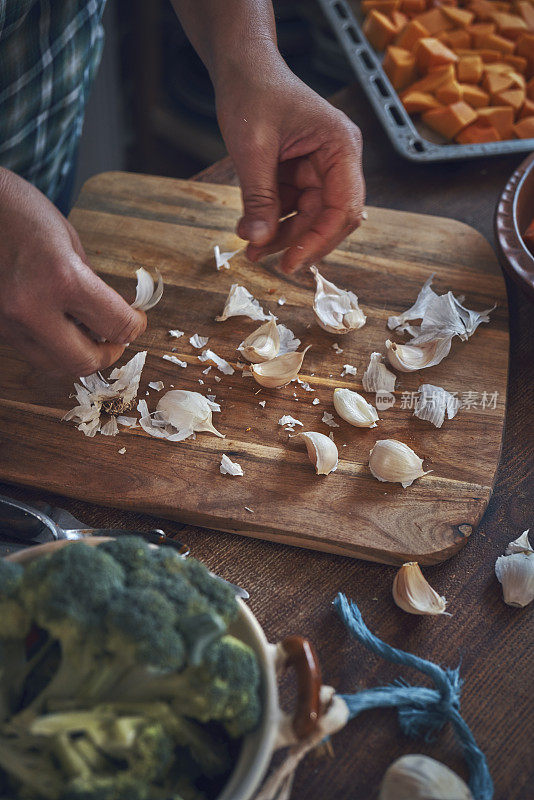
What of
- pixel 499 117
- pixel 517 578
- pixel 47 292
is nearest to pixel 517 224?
pixel 499 117

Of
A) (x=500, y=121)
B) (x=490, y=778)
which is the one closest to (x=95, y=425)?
(x=490, y=778)

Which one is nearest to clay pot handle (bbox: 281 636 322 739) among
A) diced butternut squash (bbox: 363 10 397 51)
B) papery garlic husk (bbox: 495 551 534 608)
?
papery garlic husk (bbox: 495 551 534 608)

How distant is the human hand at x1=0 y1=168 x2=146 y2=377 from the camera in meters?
0.87

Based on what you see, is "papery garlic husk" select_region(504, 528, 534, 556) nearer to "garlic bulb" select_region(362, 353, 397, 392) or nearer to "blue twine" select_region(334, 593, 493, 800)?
"blue twine" select_region(334, 593, 493, 800)

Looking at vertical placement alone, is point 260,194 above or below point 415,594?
above

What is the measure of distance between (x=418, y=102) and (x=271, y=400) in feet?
2.92

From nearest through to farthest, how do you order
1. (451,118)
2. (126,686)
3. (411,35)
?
1. (126,686)
2. (451,118)
3. (411,35)

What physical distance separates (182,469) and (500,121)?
112 centimetres

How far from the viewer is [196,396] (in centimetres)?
104

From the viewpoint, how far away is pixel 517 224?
1.22 meters

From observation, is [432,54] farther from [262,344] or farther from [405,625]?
[405,625]

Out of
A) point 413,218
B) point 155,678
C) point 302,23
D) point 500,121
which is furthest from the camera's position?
point 302,23

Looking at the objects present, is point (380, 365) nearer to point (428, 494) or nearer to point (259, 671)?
point (428, 494)

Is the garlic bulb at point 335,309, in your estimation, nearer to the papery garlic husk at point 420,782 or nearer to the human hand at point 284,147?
the human hand at point 284,147
